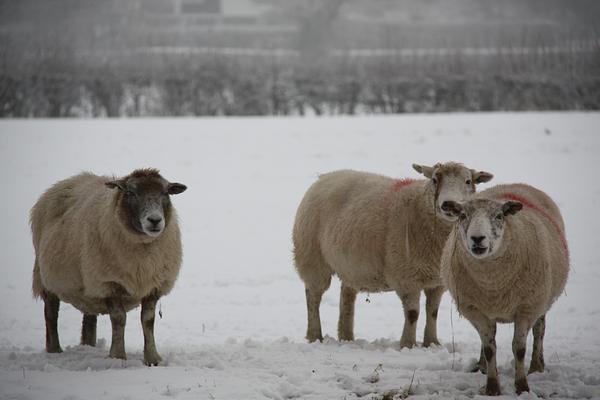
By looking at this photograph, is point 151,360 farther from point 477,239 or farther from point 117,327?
point 477,239

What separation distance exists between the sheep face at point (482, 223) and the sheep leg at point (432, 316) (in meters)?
1.93

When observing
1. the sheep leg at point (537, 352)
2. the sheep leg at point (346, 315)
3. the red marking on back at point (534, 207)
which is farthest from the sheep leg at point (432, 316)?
the red marking on back at point (534, 207)

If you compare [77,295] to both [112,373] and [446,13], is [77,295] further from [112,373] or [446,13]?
[446,13]

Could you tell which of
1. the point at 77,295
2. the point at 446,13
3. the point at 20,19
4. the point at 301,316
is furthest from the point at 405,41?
the point at 77,295

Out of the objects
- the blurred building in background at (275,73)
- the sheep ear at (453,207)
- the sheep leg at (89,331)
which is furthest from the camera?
the blurred building in background at (275,73)

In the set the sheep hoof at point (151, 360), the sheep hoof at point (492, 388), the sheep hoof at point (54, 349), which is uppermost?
the sheep hoof at point (492, 388)

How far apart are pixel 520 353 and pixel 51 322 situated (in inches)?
179

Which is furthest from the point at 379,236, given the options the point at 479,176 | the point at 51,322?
the point at 51,322

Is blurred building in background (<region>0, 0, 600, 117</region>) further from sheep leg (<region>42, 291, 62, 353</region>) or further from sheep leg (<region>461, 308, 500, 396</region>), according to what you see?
sheep leg (<region>461, 308, 500, 396</region>)

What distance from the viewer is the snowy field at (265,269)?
5.92 meters

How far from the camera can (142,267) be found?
674 centimetres

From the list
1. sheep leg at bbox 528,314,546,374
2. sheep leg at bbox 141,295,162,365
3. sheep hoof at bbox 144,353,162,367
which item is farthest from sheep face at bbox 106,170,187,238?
sheep leg at bbox 528,314,546,374

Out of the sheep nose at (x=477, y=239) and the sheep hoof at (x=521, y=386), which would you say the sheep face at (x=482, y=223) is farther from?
the sheep hoof at (x=521, y=386)

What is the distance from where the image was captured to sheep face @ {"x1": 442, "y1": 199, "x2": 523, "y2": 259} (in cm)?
543
